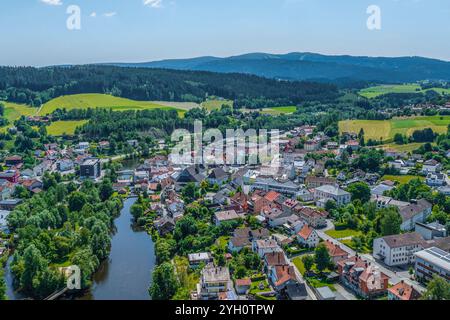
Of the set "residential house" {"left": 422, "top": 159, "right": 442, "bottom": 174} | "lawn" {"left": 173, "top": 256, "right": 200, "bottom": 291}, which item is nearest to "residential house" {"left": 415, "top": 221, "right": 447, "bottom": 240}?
"lawn" {"left": 173, "top": 256, "right": 200, "bottom": 291}

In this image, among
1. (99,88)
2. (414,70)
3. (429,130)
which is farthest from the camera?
(414,70)

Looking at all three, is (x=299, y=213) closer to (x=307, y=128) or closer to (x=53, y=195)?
(x=53, y=195)

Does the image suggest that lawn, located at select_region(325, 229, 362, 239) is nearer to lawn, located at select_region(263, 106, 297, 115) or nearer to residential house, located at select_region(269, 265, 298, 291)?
residential house, located at select_region(269, 265, 298, 291)

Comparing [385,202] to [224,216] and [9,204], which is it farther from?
[9,204]

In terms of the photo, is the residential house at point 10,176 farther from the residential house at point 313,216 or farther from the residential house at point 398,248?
the residential house at point 398,248
